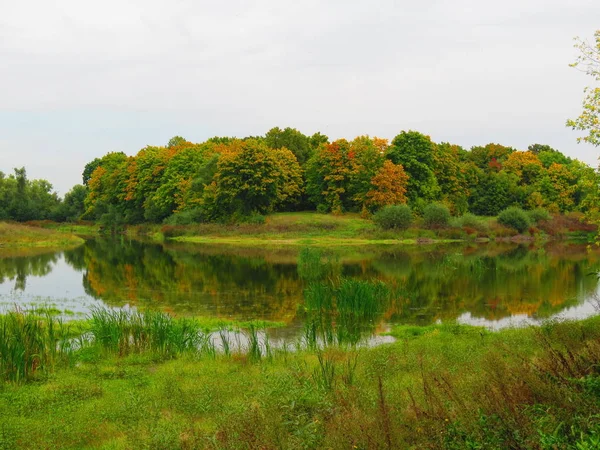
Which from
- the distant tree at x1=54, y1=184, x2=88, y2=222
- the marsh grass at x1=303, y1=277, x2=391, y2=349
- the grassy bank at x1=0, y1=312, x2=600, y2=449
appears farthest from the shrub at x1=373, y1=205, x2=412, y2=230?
the distant tree at x1=54, y1=184, x2=88, y2=222

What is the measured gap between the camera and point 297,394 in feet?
25.3

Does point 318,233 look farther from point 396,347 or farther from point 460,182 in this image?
point 396,347

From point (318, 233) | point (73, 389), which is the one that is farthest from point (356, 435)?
point (318, 233)

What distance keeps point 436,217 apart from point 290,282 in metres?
37.3

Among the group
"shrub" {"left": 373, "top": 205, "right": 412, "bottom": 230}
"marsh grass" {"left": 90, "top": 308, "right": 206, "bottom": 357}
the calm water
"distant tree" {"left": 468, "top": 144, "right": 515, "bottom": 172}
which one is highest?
"distant tree" {"left": 468, "top": 144, "right": 515, "bottom": 172}

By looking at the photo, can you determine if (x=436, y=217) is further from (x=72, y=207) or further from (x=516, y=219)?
(x=72, y=207)

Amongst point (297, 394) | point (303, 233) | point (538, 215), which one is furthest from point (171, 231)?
point (297, 394)

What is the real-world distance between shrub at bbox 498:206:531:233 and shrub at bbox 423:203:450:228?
27.2 feet

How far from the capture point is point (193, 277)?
97.9 feet

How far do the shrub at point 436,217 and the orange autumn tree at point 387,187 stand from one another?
411 cm

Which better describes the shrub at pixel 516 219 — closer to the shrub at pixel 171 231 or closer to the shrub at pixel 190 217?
the shrub at pixel 190 217

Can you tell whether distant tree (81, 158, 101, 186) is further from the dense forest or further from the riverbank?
the riverbank

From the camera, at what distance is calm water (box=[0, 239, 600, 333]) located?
1997cm

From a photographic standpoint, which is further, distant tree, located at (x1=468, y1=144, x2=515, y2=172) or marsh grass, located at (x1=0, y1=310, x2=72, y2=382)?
distant tree, located at (x1=468, y1=144, x2=515, y2=172)
